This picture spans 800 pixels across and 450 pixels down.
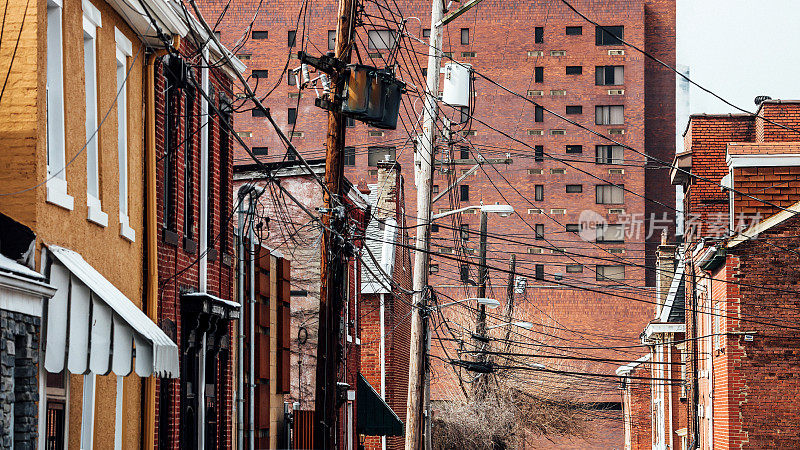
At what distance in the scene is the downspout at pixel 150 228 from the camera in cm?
1521

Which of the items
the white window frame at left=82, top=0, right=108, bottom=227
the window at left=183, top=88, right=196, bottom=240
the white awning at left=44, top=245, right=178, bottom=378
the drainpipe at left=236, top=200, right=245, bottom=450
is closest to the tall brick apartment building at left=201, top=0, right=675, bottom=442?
the drainpipe at left=236, top=200, right=245, bottom=450

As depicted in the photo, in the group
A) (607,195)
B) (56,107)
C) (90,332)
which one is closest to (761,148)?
(56,107)

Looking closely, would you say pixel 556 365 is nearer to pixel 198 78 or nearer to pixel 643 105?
pixel 643 105

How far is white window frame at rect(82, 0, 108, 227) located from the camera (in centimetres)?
1301

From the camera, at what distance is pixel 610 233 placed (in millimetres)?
81625

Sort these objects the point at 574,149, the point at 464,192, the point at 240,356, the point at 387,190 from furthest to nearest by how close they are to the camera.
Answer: the point at 574,149 < the point at 464,192 < the point at 387,190 < the point at 240,356

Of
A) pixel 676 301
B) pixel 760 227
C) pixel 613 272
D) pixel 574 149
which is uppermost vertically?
pixel 574 149

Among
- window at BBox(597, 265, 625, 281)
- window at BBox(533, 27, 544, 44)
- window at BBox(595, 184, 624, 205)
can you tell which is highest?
window at BBox(533, 27, 544, 44)

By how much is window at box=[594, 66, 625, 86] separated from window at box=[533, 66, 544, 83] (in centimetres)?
393

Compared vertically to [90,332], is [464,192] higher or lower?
higher

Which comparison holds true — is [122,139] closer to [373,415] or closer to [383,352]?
[373,415]

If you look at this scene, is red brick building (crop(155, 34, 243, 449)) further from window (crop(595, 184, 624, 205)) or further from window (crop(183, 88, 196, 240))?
window (crop(595, 184, 624, 205))

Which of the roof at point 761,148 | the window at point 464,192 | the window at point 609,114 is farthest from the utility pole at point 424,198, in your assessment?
the window at point 609,114

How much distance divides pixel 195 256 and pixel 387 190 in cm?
1977
